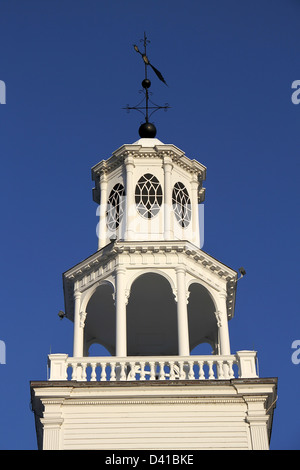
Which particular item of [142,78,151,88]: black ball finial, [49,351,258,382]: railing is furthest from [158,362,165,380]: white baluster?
[142,78,151,88]: black ball finial

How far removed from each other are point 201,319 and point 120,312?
197 inches

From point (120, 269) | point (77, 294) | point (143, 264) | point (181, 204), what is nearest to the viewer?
point (120, 269)

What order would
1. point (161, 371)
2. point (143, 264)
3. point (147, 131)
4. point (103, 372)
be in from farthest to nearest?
point (147, 131), point (143, 264), point (161, 371), point (103, 372)

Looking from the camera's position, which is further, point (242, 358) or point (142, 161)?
point (142, 161)

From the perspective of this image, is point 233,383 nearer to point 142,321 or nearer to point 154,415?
point 154,415

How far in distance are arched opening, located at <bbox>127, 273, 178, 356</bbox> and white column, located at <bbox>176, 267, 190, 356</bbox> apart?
207 centimetres

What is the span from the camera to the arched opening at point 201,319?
36469 millimetres

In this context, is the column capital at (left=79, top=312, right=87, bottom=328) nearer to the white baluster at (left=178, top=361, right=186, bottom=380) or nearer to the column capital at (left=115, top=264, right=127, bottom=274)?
the column capital at (left=115, top=264, right=127, bottom=274)

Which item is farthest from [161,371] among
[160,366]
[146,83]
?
[146,83]

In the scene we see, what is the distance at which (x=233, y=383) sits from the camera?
1222 inches

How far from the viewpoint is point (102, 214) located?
122 feet

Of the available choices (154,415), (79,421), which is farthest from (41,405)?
(154,415)

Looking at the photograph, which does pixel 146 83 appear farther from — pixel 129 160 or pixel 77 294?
pixel 77 294
